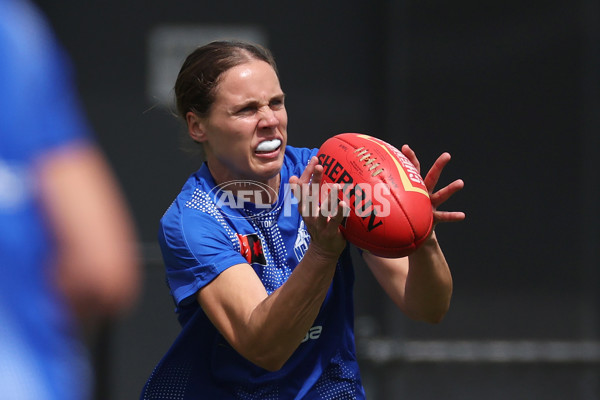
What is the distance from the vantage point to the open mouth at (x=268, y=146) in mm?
2611

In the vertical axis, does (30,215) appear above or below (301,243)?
above

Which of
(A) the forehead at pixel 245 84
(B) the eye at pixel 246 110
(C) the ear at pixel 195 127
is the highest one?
(A) the forehead at pixel 245 84

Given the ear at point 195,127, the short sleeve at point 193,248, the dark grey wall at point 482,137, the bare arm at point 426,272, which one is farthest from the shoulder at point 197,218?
the dark grey wall at point 482,137

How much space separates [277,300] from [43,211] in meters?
1.03

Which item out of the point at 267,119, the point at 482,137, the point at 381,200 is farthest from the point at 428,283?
the point at 482,137

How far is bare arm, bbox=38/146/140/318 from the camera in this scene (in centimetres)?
127

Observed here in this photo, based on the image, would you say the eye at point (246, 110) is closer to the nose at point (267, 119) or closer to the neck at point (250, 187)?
the nose at point (267, 119)

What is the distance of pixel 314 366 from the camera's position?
2654 millimetres

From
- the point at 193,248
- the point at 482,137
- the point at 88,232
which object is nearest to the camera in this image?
the point at 88,232

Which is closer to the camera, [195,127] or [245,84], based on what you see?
[245,84]

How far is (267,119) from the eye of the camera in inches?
103

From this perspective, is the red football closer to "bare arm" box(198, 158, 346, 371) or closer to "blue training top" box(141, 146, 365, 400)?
"bare arm" box(198, 158, 346, 371)

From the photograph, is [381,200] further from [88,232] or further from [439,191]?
[88,232]

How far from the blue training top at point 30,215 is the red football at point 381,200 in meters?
1.06
